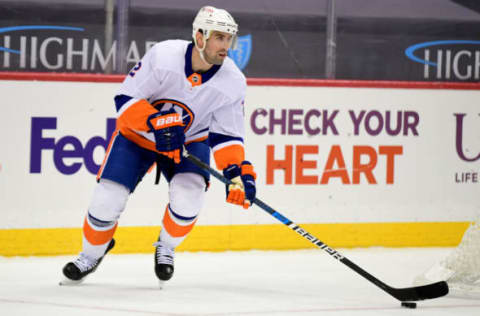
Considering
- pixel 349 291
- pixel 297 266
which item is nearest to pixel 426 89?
pixel 297 266

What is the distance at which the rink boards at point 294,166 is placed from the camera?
13.5 ft

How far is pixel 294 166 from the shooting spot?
450 cm

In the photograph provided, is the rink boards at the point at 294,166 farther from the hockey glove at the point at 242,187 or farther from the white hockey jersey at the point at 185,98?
the hockey glove at the point at 242,187

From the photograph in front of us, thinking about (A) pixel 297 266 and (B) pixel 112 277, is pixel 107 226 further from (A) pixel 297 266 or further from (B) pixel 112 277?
(A) pixel 297 266

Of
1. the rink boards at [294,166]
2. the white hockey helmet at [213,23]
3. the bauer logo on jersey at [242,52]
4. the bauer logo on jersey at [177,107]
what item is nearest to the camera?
the white hockey helmet at [213,23]

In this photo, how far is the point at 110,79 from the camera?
425 cm

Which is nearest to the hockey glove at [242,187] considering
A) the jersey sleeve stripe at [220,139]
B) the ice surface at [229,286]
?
the jersey sleeve stripe at [220,139]

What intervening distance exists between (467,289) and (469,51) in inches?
70.8

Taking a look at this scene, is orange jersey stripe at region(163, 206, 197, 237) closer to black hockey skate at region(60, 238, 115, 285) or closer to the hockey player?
the hockey player

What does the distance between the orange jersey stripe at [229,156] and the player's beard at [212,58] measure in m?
0.32

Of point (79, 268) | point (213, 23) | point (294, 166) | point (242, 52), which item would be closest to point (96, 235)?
point (79, 268)

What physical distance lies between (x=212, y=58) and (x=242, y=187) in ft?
1.53

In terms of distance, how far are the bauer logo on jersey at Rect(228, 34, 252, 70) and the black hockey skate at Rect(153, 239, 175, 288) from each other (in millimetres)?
1360

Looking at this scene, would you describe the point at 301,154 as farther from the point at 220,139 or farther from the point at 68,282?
the point at 68,282
